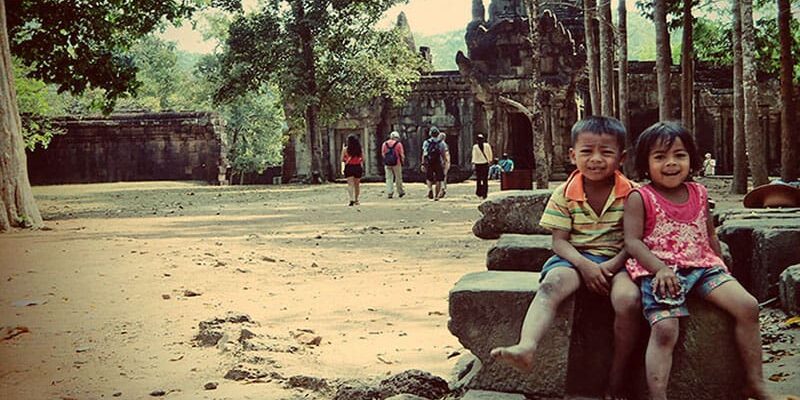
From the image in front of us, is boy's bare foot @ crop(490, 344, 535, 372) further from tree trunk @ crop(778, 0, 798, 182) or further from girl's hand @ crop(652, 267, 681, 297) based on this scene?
tree trunk @ crop(778, 0, 798, 182)

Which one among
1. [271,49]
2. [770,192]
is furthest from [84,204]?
[770,192]

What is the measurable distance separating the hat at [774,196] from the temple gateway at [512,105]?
19.5m

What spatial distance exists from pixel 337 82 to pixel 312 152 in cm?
309

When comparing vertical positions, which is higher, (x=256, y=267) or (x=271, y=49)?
(x=271, y=49)

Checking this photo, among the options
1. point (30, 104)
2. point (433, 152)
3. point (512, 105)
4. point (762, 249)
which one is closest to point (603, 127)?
point (762, 249)

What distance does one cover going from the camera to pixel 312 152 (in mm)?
31406

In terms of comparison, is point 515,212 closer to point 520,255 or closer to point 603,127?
point 520,255

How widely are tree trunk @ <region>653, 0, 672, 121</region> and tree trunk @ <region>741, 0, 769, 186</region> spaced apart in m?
1.40

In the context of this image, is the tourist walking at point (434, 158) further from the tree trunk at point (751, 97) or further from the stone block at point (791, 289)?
the stone block at point (791, 289)

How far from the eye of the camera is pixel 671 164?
359cm

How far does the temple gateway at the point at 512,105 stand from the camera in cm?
2948

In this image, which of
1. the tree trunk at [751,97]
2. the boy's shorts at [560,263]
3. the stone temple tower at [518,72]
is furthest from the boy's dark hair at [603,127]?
the stone temple tower at [518,72]

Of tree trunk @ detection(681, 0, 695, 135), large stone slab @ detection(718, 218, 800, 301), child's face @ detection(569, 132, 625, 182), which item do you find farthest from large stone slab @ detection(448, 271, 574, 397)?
tree trunk @ detection(681, 0, 695, 135)

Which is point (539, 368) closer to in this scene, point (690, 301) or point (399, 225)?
point (690, 301)
